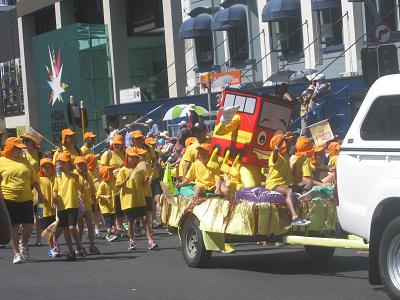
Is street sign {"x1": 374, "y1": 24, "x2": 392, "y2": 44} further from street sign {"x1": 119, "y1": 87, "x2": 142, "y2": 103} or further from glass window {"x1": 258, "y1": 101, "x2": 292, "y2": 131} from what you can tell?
street sign {"x1": 119, "y1": 87, "x2": 142, "y2": 103}

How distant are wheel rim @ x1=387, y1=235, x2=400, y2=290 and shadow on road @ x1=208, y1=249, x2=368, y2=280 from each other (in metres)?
2.05

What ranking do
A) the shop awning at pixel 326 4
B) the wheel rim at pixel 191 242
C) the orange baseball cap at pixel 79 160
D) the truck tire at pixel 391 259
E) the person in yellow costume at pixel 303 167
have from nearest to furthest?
1. the truck tire at pixel 391 259
2. the wheel rim at pixel 191 242
3. the person in yellow costume at pixel 303 167
4. the orange baseball cap at pixel 79 160
5. the shop awning at pixel 326 4

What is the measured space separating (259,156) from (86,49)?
27961 mm

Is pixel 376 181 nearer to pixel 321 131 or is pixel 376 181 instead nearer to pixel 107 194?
pixel 321 131

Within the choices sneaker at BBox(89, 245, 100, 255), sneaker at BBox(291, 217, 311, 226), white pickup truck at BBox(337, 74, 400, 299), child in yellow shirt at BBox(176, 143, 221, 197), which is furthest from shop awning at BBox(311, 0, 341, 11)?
white pickup truck at BBox(337, 74, 400, 299)

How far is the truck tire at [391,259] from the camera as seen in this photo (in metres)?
8.83

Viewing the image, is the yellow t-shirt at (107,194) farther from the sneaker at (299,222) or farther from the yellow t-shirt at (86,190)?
the sneaker at (299,222)

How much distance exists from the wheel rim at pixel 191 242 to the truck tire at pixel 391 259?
3729 millimetres

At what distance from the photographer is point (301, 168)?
13.1m

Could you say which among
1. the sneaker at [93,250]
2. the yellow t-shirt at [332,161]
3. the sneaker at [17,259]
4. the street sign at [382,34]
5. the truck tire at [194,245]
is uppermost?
the street sign at [382,34]

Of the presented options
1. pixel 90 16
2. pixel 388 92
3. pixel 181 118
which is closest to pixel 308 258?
pixel 388 92

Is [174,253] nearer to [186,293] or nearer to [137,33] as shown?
[186,293]

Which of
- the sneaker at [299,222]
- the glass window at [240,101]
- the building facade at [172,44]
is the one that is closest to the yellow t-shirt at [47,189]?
the glass window at [240,101]

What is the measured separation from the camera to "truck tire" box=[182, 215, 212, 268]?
39.6 feet
